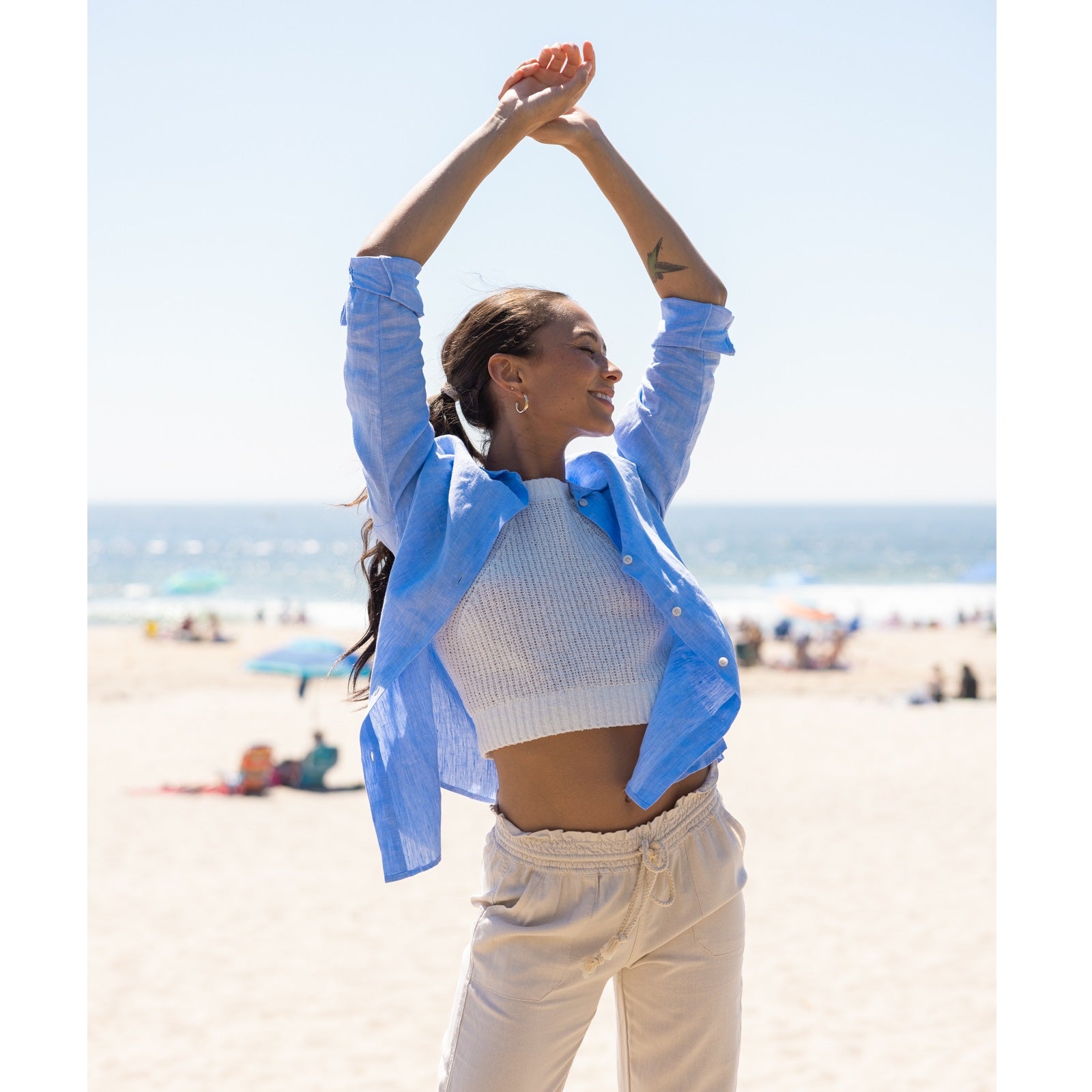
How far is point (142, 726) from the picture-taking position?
1265 cm

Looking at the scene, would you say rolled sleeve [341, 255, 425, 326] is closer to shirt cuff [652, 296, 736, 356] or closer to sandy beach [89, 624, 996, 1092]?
shirt cuff [652, 296, 736, 356]

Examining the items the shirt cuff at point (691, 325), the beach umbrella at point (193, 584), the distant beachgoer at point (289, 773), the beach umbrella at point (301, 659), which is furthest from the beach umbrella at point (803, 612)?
the shirt cuff at point (691, 325)

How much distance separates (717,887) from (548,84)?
1.47 m

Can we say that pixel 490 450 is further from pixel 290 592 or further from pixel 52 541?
pixel 290 592

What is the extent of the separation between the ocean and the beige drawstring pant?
0.69m

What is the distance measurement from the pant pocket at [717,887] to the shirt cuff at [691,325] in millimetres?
932

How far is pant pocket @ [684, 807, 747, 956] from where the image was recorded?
187 cm

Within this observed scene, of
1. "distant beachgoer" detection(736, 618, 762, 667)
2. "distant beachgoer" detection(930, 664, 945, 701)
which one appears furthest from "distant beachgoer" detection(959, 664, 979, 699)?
"distant beachgoer" detection(736, 618, 762, 667)

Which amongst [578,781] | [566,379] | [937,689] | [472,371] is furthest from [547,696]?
[937,689]

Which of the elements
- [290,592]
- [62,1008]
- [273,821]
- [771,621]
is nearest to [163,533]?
[290,592]

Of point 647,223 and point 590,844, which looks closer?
point 590,844

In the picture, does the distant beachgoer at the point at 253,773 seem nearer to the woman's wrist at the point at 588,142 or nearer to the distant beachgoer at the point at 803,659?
the woman's wrist at the point at 588,142

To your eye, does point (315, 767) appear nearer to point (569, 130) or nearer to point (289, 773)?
point (289, 773)

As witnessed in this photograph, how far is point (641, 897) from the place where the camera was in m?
1.83
